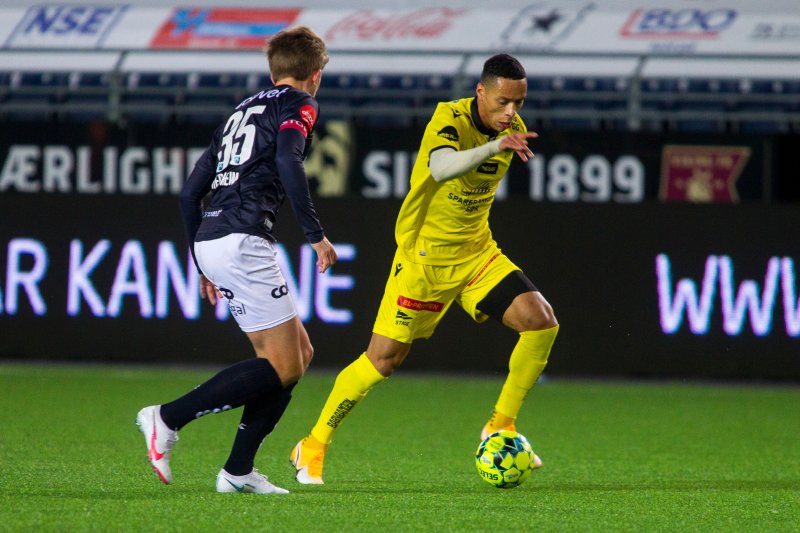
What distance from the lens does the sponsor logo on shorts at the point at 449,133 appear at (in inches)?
214

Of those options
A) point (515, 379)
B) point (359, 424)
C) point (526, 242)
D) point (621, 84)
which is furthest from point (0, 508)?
point (621, 84)

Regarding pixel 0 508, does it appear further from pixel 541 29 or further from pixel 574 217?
pixel 541 29

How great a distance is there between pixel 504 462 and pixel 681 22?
1323 centimetres

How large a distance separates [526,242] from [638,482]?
202 inches

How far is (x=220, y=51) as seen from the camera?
1709 cm

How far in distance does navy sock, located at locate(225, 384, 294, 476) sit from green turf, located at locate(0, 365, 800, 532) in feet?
0.57

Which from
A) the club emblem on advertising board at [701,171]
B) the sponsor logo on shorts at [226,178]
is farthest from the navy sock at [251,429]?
the club emblem on advertising board at [701,171]

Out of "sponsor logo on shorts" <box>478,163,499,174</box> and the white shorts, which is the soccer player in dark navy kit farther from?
"sponsor logo on shorts" <box>478,163,499,174</box>

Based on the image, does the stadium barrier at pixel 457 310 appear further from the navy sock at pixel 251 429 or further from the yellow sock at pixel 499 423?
the navy sock at pixel 251 429

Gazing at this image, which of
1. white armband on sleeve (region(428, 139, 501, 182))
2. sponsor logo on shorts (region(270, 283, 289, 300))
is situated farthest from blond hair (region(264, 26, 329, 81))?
sponsor logo on shorts (region(270, 283, 289, 300))

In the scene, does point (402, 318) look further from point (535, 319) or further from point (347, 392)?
point (535, 319)

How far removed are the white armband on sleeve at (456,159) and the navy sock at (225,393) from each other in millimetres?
1077

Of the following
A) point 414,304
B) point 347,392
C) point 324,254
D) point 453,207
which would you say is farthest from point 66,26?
point 324,254

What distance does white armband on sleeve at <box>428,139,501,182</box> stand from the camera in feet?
Result: 16.4
